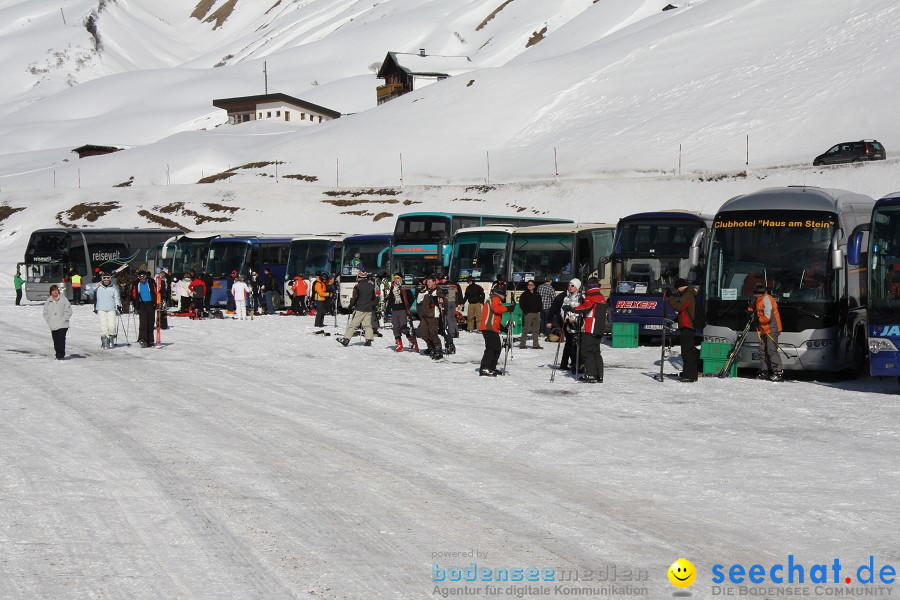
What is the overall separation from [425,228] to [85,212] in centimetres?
5239

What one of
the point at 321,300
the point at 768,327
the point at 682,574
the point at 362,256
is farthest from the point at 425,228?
the point at 682,574

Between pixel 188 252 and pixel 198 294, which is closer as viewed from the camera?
pixel 198 294

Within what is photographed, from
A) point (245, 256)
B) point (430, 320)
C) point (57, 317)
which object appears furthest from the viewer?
point (245, 256)

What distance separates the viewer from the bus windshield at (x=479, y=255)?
3136 cm

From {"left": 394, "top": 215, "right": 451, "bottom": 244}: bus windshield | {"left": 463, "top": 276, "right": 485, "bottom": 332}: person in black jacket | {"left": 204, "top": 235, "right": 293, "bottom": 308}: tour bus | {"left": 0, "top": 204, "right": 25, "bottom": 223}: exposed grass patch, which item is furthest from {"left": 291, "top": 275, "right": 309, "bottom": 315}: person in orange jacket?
{"left": 0, "top": 204, "right": 25, "bottom": 223}: exposed grass patch

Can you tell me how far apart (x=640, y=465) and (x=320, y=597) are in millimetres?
5705

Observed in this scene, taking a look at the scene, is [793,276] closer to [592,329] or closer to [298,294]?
[592,329]

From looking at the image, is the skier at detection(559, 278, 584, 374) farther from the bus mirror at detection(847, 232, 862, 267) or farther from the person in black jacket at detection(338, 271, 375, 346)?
the person in black jacket at detection(338, 271, 375, 346)

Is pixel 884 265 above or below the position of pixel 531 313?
above

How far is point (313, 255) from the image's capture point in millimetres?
40656

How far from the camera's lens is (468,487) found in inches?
431

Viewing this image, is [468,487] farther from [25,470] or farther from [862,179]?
[862,179]

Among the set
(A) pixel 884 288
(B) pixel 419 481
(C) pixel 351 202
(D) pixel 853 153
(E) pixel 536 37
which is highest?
(E) pixel 536 37

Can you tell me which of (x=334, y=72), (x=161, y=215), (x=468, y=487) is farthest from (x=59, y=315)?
(x=334, y=72)
